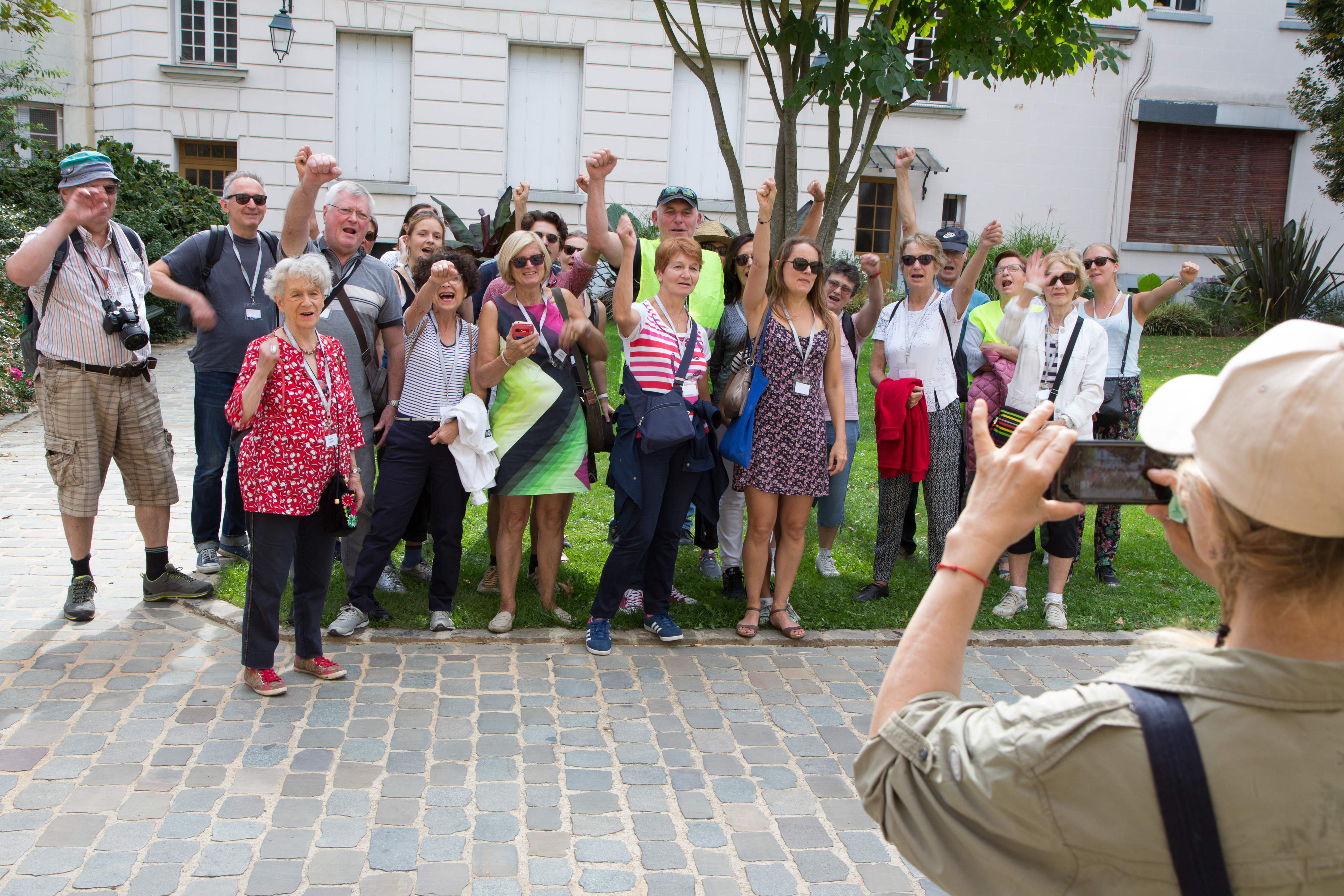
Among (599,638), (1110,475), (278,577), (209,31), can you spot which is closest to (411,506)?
(278,577)

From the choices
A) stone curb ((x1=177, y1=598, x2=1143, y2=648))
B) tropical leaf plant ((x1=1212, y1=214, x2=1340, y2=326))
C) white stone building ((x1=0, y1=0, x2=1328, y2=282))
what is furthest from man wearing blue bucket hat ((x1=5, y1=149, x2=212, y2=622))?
tropical leaf plant ((x1=1212, y1=214, x2=1340, y2=326))

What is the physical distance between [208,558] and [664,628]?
2.84 m

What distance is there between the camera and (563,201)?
1884 centimetres

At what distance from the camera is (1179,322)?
754 inches

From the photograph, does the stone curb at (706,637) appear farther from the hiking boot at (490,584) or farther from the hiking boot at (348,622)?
the hiking boot at (490,584)

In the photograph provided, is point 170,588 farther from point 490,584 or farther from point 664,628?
point 664,628

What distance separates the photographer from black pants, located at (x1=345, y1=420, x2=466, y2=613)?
5.43 m

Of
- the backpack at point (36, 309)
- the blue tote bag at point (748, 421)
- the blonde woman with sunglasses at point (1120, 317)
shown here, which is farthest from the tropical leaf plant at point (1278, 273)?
the backpack at point (36, 309)

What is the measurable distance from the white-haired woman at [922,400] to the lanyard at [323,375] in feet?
10.8

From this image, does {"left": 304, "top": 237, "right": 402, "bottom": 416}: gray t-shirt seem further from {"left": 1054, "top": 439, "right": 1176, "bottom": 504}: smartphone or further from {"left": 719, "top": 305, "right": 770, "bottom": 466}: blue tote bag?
{"left": 1054, "top": 439, "right": 1176, "bottom": 504}: smartphone

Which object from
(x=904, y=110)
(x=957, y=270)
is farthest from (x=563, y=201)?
(x=957, y=270)

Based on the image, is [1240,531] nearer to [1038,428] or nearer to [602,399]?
[1038,428]

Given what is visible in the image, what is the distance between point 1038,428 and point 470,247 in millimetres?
7080

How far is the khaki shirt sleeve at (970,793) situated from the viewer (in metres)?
1.34
